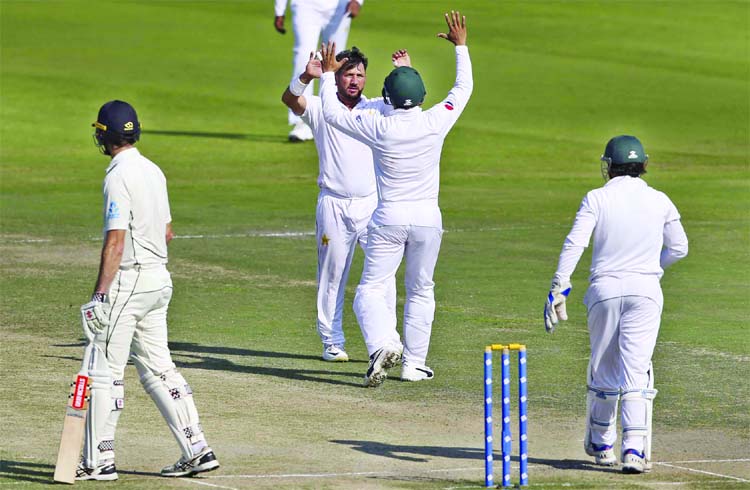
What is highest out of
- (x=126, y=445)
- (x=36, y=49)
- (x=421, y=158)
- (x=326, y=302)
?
(x=36, y=49)

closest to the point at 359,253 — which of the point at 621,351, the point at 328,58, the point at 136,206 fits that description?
the point at 328,58

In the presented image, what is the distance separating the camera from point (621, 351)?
932cm

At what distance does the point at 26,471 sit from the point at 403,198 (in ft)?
12.2

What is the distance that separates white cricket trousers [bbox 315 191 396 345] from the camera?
12.7 meters

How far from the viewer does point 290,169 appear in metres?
26.7

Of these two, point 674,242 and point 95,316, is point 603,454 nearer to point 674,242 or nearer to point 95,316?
point 674,242

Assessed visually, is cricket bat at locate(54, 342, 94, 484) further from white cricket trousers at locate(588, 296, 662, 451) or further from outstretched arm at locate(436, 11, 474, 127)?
outstretched arm at locate(436, 11, 474, 127)

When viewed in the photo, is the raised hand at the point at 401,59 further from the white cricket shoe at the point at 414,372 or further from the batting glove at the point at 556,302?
the batting glove at the point at 556,302

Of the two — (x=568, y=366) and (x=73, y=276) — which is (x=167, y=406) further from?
(x=73, y=276)

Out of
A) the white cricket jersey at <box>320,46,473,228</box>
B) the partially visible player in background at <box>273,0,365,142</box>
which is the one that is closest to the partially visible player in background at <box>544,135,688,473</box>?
the white cricket jersey at <box>320,46,473,228</box>

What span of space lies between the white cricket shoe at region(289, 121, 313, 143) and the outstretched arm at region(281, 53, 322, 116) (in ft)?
54.7

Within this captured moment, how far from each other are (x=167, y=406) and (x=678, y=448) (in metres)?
3.19

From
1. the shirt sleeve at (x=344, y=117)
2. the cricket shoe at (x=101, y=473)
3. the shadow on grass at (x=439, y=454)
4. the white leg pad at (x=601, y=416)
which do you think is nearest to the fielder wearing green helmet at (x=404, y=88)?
the shirt sleeve at (x=344, y=117)

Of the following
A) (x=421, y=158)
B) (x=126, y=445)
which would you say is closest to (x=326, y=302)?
(x=421, y=158)
